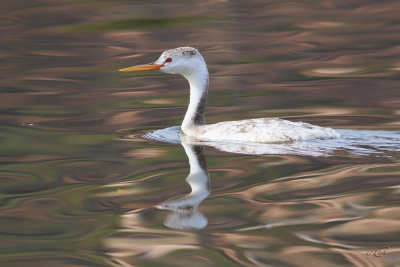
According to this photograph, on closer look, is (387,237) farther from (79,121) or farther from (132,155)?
(79,121)

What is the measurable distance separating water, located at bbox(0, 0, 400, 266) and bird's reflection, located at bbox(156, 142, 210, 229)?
0.07 feet

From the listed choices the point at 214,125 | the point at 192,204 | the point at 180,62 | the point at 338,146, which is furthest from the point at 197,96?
the point at 192,204

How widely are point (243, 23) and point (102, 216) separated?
559 inches

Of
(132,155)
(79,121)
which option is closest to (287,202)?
(132,155)

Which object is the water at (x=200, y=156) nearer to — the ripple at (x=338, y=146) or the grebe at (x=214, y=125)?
the ripple at (x=338, y=146)

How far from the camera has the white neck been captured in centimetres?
1110

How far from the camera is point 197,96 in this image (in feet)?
36.6

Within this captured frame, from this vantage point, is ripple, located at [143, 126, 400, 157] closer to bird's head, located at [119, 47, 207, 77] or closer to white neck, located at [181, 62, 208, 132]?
white neck, located at [181, 62, 208, 132]

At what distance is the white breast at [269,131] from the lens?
1003cm

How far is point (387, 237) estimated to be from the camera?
6617 millimetres

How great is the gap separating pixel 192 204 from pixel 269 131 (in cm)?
265

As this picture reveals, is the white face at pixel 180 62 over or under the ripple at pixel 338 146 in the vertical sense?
over
